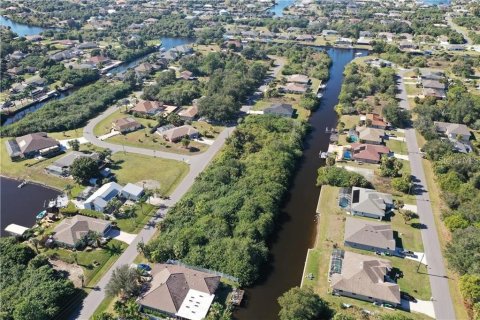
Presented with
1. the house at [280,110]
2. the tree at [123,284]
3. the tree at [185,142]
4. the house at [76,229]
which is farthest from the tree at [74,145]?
the house at [280,110]

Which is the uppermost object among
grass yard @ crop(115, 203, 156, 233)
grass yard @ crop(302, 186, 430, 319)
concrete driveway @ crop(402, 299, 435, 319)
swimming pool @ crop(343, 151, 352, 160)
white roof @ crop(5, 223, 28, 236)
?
swimming pool @ crop(343, 151, 352, 160)

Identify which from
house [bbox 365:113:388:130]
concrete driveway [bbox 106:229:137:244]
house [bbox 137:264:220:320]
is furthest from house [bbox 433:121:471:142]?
concrete driveway [bbox 106:229:137:244]

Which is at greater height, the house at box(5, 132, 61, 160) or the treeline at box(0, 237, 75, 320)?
the house at box(5, 132, 61, 160)

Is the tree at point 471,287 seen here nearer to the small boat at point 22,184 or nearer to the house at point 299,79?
the small boat at point 22,184

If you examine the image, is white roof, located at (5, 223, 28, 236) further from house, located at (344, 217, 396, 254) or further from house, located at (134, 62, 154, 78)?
house, located at (134, 62, 154, 78)

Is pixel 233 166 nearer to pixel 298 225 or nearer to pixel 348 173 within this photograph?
pixel 298 225

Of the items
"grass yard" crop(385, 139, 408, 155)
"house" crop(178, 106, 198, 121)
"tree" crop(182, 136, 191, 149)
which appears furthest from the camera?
"house" crop(178, 106, 198, 121)

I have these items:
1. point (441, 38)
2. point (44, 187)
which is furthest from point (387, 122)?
point (441, 38)
